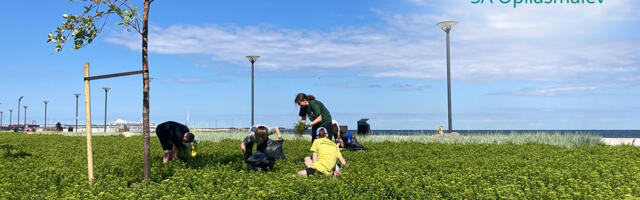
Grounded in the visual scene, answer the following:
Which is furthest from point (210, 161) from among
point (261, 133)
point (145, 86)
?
point (145, 86)

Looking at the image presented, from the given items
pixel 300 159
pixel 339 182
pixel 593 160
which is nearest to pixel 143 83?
pixel 339 182

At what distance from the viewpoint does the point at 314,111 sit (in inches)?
464

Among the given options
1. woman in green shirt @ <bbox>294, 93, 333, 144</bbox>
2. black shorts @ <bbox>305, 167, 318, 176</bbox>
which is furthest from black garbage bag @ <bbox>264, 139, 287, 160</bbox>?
black shorts @ <bbox>305, 167, 318, 176</bbox>

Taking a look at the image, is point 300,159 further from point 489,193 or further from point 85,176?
point 489,193

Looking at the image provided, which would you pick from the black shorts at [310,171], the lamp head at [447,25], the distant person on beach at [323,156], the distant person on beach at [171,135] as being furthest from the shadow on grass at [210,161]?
the lamp head at [447,25]

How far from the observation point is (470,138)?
21.4 metres

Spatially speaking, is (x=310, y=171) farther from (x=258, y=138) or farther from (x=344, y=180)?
(x=258, y=138)

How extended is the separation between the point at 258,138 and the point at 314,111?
1557 millimetres

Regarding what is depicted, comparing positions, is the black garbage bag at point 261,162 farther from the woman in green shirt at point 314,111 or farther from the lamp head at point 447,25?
the lamp head at point 447,25

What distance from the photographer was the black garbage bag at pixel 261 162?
10500mm

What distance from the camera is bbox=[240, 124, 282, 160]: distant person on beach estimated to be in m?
11.0

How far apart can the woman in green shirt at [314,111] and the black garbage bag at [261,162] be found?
1.58m

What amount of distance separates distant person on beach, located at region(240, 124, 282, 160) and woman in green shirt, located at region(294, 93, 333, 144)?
858 mm

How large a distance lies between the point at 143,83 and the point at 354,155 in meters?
6.49
